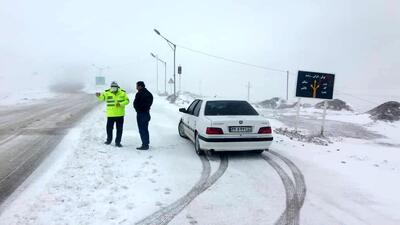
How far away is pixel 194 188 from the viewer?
6.70 meters

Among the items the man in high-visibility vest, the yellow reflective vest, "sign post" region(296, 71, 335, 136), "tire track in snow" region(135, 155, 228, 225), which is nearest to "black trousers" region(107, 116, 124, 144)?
the man in high-visibility vest

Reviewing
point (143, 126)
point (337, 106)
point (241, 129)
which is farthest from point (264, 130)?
point (337, 106)

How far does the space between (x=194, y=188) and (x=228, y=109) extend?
3.54 meters

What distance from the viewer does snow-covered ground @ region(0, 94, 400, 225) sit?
5.32 metres

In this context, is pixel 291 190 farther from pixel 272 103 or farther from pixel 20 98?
pixel 272 103

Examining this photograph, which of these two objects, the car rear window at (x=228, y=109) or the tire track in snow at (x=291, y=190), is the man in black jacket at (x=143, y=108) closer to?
the car rear window at (x=228, y=109)

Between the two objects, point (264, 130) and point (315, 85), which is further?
point (315, 85)

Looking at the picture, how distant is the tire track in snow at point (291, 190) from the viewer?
17.3 ft

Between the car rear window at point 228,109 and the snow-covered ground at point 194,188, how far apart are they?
110cm

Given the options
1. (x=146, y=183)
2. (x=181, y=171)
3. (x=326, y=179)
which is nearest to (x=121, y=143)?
(x=181, y=171)

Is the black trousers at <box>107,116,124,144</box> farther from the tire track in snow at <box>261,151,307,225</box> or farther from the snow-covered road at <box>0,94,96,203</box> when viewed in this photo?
the tire track in snow at <box>261,151,307,225</box>

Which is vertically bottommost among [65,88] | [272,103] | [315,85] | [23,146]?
[65,88]

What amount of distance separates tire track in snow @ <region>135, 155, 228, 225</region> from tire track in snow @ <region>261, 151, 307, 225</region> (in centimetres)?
121

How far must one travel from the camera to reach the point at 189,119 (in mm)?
11062
